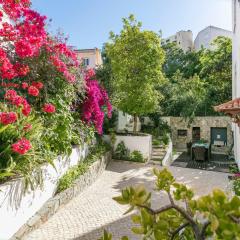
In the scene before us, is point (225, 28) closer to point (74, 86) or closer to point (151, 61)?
point (151, 61)

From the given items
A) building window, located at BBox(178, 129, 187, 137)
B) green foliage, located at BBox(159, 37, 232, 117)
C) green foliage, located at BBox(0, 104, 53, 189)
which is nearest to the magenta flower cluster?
green foliage, located at BBox(0, 104, 53, 189)

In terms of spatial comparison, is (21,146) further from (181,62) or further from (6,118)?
(181,62)

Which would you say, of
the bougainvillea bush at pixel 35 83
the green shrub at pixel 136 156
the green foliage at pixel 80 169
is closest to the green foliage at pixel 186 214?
the bougainvillea bush at pixel 35 83

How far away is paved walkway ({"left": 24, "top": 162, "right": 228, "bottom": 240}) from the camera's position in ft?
19.8

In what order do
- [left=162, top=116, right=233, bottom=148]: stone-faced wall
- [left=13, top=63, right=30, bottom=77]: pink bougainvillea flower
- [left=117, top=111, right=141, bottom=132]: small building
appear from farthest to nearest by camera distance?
[left=162, top=116, right=233, bottom=148]: stone-faced wall
[left=117, top=111, right=141, bottom=132]: small building
[left=13, top=63, right=30, bottom=77]: pink bougainvillea flower

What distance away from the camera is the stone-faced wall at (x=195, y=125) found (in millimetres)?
19453

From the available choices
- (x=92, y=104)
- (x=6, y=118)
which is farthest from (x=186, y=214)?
(x=92, y=104)

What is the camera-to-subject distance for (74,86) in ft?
31.2

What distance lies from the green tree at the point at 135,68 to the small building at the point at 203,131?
7659 mm

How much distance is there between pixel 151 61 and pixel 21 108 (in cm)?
889

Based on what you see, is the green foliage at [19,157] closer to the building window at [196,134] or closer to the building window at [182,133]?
the building window at [182,133]

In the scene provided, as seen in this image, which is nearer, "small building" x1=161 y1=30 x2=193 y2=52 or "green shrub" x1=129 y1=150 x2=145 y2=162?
"green shrub" x1=129 y1=150 x2=145 y2=162

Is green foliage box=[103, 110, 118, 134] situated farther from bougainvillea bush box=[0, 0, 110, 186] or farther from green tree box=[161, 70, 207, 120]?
green tree box=[161, 70, 207, 120]

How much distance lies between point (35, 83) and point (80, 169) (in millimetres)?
3554
